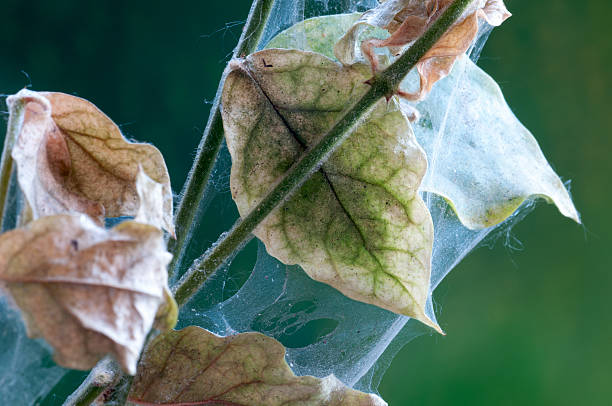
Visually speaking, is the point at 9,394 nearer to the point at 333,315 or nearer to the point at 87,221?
the point at 87,221

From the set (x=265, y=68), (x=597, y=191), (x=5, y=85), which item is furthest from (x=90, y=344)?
(x=597, y=191)

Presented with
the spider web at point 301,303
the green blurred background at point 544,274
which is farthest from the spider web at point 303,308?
the green blurred background at point 544,274

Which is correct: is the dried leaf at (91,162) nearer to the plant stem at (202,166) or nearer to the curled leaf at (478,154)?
the plant stem at (202,166)

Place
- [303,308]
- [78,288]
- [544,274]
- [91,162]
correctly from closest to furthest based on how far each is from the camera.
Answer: [78,288] < [91,162] < [303,308] < [544,274]

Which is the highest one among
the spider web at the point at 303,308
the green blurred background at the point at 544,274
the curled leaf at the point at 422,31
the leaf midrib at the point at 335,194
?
the curled leaf at the point at 422,31

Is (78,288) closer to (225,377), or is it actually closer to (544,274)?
(225,377)

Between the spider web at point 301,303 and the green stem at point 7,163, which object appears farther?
the spider web at point 301,303

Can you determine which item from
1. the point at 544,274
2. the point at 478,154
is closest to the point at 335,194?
the point at 478,154
